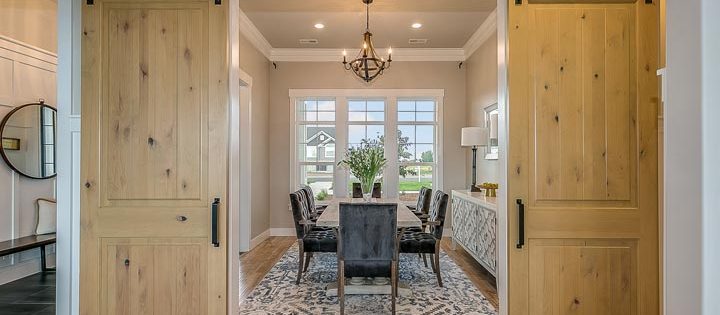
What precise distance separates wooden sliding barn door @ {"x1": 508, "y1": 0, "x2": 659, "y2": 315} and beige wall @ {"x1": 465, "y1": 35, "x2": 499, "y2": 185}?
289 centimetres

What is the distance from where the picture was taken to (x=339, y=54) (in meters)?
6.70

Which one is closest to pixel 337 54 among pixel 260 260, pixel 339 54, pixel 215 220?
pixel 339 54

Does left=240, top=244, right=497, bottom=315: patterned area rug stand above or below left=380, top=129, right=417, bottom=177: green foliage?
below

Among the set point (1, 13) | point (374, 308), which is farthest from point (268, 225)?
point (1, 13)

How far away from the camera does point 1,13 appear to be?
4090 mm

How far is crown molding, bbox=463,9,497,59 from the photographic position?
519 centimetres

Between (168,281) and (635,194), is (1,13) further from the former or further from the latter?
(635,194)

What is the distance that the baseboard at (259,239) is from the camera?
5895 millimetres

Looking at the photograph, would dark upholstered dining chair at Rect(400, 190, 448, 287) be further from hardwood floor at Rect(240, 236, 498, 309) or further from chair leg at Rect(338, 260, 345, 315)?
chair leg at Rect(338, 260, 345, 315)

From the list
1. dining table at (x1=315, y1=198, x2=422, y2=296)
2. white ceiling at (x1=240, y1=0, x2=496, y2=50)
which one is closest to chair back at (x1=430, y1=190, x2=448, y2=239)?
dining table at (x1=315, y1=198, x2=422, y2=296)

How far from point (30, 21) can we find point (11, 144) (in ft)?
4.25

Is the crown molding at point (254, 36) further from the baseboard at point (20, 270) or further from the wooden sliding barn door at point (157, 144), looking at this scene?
the baseboard at point (20, 270)

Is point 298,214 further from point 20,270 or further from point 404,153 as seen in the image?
point 404,153

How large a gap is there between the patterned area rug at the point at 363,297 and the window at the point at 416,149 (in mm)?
2356
